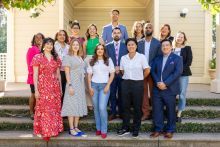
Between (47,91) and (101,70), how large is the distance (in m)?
0.97

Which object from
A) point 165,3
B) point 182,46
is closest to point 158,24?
point 165,3

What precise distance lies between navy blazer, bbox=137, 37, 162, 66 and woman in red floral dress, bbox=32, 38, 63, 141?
1.49 metres

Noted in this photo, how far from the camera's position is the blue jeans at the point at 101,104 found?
5.42m

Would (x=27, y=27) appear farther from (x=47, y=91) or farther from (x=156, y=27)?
(x=47, y=91)

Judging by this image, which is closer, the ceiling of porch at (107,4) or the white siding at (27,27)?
the white siding at (27,27)

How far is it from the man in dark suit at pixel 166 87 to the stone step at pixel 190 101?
1309mm

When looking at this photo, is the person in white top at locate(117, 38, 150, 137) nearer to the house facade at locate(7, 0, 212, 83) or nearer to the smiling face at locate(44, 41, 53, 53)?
the smiling face at locate(44, 41, 53, 53)

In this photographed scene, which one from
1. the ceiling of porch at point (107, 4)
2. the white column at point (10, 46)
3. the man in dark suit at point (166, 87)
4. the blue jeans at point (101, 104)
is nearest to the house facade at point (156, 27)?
the white column at point (10, 46)

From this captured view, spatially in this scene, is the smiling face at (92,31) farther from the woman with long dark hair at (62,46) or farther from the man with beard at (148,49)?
the man with beard at (148,49)

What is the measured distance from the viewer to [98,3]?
11695mm

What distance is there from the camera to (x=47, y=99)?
536 centimetres

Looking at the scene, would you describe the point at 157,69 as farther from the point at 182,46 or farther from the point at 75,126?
the point at 75,126

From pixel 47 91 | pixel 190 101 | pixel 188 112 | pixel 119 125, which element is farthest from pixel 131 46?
pixel 190 101

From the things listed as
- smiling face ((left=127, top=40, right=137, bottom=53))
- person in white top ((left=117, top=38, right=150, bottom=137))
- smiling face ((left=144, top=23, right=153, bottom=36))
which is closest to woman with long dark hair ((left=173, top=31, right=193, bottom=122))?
smiling face ((left=144, top=23, right=153, bottom=36))
